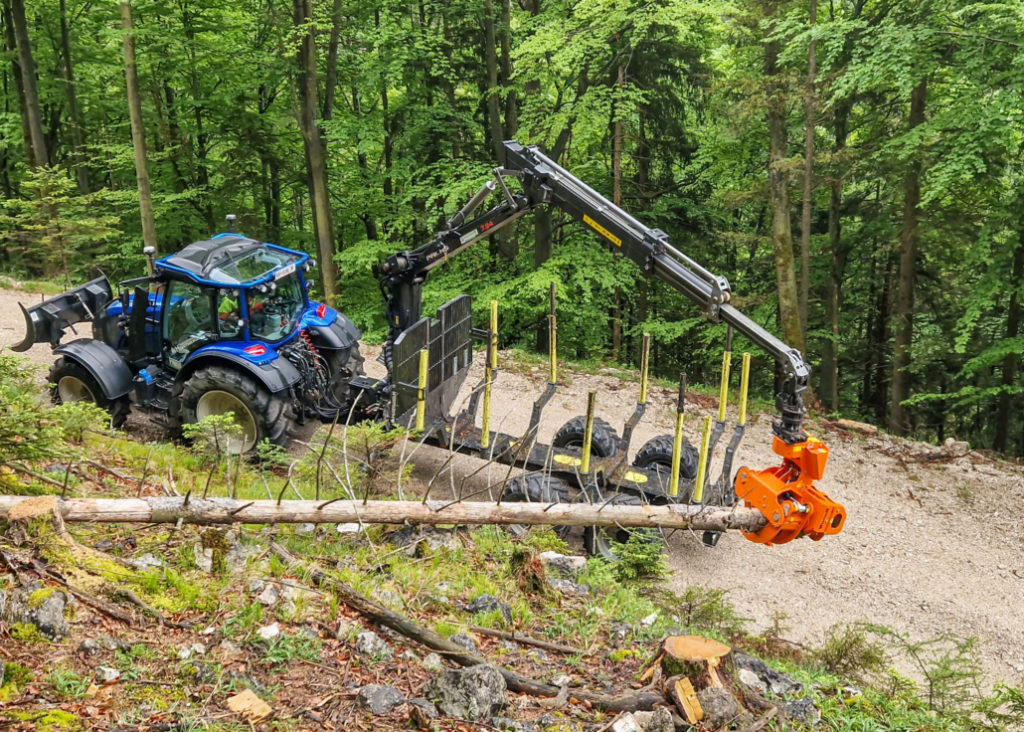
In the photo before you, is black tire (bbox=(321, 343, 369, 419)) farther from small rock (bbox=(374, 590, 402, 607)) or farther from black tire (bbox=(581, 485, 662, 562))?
small rock (bbox=(374, 590, 402, 607))

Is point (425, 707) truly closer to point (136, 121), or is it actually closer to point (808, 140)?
point (808, 140)

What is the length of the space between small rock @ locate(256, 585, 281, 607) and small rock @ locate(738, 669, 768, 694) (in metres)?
2.76

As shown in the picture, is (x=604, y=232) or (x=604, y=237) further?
(x=604, y=237)

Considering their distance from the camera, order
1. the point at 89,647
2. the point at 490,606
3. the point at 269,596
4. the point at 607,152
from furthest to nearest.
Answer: the point at 607,152, the point at 490,606, the point at 269,596, the point at 89,647

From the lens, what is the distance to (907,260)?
42.2ft

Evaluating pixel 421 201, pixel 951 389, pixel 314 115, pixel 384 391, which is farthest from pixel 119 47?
pixel 951 389

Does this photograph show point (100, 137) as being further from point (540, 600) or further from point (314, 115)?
point (540, 600)

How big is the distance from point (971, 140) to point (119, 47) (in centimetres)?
1841

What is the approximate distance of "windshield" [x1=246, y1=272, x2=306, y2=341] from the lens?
8.20 m

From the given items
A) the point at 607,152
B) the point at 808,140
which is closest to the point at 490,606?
the point at 808,140

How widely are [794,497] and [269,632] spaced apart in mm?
4312

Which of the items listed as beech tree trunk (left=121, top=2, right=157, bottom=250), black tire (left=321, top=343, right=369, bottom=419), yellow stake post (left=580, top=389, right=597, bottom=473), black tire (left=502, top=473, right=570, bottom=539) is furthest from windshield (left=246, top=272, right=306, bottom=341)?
beech tree trunk (left=121, top=2, right=157, bottom=250)

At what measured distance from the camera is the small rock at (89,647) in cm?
364

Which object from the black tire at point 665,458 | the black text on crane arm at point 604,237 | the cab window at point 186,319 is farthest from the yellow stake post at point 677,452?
the cab window at point 186,319
